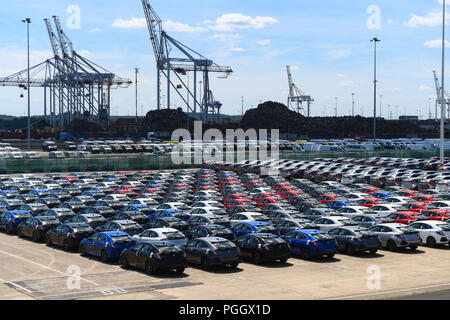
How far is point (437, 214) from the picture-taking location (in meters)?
29.1

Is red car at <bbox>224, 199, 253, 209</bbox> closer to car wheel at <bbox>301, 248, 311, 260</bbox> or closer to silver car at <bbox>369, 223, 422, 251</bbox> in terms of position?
silver car at <bbox>369, 223, 422, 251</bbox>

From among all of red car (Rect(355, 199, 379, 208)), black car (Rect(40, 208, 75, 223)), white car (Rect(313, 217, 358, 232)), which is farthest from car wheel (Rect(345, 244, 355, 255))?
→ black car (Rect(40, 208, 75, 223))

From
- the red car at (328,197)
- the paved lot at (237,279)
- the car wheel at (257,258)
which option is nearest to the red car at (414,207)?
the red car at (328,197)

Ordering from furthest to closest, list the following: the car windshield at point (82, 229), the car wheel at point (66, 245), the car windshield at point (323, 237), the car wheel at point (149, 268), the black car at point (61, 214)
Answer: the black car at point (61, 214), the car windshield at point (82, 229), the car wheel at point (66, 245), the car windshield at point (323, 237), the car wheel at point (149, 268)

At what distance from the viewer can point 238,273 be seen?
816 inches

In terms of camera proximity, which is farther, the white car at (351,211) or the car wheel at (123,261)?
the white car at (351,211)

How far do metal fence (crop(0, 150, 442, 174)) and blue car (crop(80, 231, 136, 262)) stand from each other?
135 ft

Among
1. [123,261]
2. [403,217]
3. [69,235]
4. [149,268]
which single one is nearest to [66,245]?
[69,235]

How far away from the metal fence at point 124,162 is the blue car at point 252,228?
4167 cm

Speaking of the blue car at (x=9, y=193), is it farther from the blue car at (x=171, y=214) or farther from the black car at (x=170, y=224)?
the black car at (x=170, y=224)

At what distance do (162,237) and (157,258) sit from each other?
2.64m

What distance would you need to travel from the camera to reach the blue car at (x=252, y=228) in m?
25.0

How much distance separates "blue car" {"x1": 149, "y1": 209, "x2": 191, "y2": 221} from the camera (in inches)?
1133
